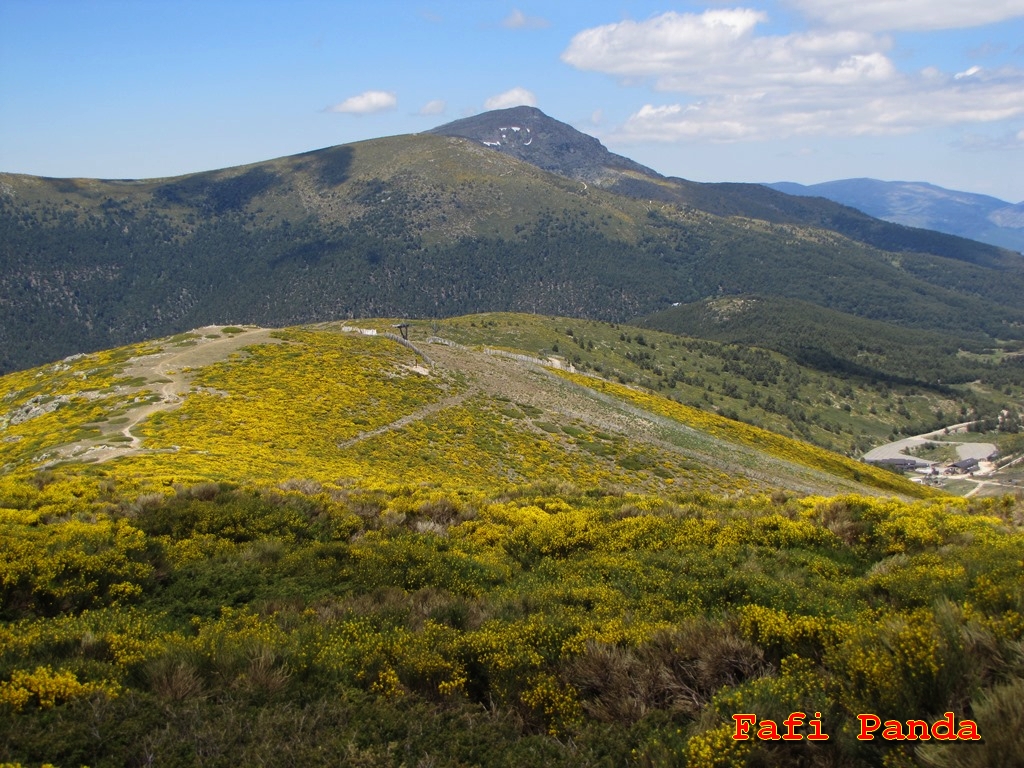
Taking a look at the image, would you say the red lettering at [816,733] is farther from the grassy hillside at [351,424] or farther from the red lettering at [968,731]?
the grassy hillside at [351,424]

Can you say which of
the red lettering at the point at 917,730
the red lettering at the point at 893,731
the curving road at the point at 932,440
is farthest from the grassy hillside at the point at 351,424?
the curving road at the point at 932,440

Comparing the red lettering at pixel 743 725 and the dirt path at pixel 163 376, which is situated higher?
the red lettering at pixel 743 725

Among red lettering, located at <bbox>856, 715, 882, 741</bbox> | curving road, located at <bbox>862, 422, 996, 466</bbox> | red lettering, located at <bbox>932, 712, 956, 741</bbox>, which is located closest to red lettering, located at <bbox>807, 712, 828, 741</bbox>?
red lettering, located at <bbox>856, 715, 882, 741</bbox>

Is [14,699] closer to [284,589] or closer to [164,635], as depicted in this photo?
[164,635]

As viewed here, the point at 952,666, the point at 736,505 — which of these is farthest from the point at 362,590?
the point at 736,505

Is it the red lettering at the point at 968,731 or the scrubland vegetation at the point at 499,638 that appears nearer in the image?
the red lettering at the point at 968,731

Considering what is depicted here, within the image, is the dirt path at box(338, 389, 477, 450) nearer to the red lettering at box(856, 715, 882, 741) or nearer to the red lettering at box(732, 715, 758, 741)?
the red lettering at box(732, 715, 758, 741)

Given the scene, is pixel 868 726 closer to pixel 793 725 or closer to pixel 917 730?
pixel 917 730
